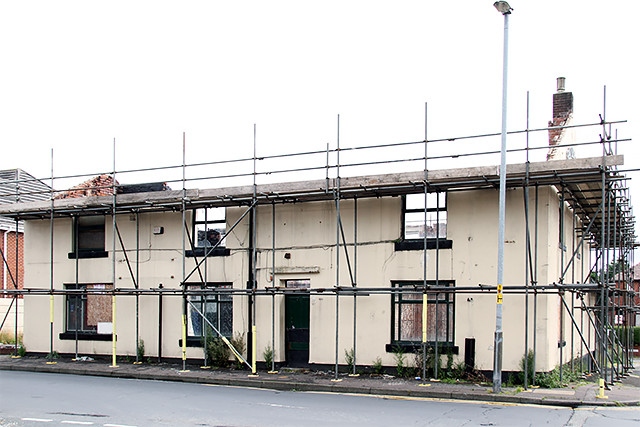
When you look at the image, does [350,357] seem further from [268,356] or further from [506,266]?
[506,266]

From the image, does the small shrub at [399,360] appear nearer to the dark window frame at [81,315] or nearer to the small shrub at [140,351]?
the small shrub at [140,351]

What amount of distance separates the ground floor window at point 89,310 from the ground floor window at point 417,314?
9.65m

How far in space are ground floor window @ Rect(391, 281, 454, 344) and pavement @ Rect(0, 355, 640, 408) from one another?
3.98ft

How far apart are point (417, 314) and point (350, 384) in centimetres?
269

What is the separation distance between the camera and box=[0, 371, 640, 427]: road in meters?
12.0

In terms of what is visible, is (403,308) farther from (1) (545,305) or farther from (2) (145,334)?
(2) (145,334)

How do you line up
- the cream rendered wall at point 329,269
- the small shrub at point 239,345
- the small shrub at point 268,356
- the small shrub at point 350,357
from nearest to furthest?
1. the cream rendered wall at point 329,269
2. the small shrub at point 350,357
3. the small shrub at point 268,356
4. the small shrub at point 239,345

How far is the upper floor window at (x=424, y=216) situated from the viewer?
17.8 m

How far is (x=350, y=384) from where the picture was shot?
1648cm

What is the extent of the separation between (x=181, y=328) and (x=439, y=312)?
7894 mm

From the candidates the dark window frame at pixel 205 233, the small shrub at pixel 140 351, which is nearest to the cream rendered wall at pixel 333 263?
the dark window frame at pixel 205 233

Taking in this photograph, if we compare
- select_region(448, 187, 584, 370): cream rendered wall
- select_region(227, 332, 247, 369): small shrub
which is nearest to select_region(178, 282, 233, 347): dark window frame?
select_region(227, 332, 247, 369): small shrub

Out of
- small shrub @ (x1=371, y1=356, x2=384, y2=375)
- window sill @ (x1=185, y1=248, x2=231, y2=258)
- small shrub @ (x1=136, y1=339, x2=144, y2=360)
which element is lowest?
small shrub @ (x1=136, y1=339, x2=144, y2=360)

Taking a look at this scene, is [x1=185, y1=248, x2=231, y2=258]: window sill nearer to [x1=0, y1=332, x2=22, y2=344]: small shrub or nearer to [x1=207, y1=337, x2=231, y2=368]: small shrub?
[x1=207, y1=337, x2=231, y2=368]: small shrub
